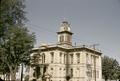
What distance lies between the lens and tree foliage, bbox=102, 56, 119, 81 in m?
101

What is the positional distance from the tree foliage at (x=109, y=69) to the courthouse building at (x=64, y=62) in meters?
31.4

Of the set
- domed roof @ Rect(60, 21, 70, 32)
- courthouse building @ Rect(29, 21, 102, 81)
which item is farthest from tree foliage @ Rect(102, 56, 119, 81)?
domed roof @ Rect(60, 21, 70, 32)

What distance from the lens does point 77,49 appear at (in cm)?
6600

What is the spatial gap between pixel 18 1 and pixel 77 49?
1423 inches

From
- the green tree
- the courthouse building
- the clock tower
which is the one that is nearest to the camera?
the green tree

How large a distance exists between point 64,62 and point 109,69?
4090 cm

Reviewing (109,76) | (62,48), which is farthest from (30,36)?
(109,76)

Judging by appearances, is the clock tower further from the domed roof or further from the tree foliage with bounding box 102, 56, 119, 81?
the tree foliage with bounding box 102, 56, 119, 81

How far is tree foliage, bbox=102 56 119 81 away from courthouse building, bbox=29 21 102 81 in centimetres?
3144

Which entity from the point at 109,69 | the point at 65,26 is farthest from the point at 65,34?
the point at 109,69

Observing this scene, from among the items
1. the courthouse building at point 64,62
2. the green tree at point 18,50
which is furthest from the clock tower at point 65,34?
the green tree at point 18,50

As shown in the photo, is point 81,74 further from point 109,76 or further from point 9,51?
point 109,76

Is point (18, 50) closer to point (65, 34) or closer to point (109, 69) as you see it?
point (65, 34)

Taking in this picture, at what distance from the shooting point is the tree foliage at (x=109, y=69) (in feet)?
331
